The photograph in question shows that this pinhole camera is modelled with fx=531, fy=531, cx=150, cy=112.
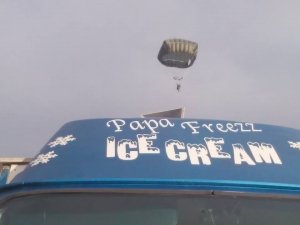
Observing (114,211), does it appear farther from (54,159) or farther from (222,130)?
(222,130)

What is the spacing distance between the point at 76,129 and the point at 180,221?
123cm

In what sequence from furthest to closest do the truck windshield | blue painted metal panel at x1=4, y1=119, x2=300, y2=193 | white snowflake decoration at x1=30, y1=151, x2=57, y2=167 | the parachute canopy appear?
the parachute canopy
white snowflake decoration at x1=30, y1=151, x2=57, y2=167
blue painted metal panel at x1=4, y1=119, x2=300, y2=193
the truck windshield

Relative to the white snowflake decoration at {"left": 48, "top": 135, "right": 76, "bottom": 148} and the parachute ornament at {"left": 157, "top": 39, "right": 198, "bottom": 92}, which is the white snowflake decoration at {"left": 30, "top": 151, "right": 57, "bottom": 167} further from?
the parachute ornament at {"left": 157, "top": 39, "right": 198, "bottom": 92}

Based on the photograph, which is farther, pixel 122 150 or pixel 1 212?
pixel 122 150

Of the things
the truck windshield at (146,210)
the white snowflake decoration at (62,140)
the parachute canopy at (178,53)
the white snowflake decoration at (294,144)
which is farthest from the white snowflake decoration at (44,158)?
the parachute canopy at (178,53)

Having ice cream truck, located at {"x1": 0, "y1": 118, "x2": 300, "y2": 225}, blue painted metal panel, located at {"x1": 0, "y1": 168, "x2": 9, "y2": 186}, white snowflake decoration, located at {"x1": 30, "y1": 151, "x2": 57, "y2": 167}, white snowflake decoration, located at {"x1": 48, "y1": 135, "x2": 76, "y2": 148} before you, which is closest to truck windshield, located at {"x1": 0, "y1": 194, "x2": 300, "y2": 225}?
ice cream truck, located at {"x1": 0, "y1": 118, "x2": 300, "y2": 225}

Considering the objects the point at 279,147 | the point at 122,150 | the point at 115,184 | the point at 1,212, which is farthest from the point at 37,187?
the point at 279,147

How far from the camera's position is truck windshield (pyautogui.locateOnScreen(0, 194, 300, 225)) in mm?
2736

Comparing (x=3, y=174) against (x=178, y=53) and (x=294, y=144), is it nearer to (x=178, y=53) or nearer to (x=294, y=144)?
(x=294, y=144)

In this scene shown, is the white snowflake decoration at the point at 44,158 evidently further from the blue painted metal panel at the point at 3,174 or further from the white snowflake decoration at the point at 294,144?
the white snowflake decoration at the point at 294,144

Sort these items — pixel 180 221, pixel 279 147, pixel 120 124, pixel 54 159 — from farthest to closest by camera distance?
pixel 120 124 → pixel 279 147 → pixel 54 159 → pixel 180 221

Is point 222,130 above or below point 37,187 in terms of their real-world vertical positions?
above

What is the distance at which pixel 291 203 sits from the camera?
2.80m

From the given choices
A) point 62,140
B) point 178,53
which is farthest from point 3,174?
point 178,53
